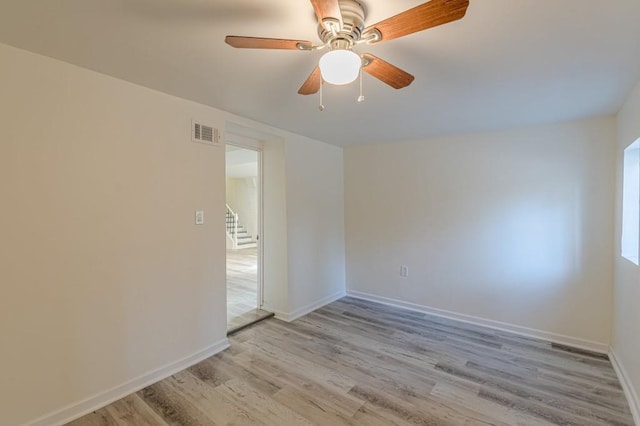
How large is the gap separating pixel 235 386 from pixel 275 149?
249 centimetres

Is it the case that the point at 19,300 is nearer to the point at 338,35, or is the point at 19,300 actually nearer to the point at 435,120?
the point at 338,35

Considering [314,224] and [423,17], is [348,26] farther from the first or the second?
[314,224]

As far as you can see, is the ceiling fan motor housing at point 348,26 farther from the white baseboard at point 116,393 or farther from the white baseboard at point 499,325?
the white baseboard at point 499,325

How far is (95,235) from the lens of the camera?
200 centimetres

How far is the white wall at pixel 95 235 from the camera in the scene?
1709mm

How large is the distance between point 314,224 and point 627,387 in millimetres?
3119

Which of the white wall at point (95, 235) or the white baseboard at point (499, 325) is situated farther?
the white baseboard at point (499, 325)

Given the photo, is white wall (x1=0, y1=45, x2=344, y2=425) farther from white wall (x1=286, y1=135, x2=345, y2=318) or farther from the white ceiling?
white wall (x1=286, y1=135, x2=345, y2=318)

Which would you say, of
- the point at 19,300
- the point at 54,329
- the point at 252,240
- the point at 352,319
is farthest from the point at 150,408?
the point at 252,240

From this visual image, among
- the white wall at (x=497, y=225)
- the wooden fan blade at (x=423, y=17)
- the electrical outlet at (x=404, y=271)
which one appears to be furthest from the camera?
the electrical outlet at (x=404, y=271)

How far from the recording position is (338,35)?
4.39ft

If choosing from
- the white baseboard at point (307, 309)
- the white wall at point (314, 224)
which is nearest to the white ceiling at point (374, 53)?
the white wall at point (314, 224)

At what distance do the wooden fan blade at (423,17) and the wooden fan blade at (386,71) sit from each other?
0.53 ft

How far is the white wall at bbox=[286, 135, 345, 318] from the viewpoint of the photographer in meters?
3.58
